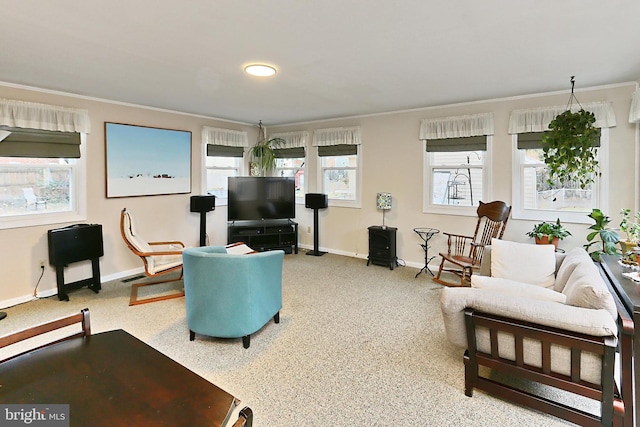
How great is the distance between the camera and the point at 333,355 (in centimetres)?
269

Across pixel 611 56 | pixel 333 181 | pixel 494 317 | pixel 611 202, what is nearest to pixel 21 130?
pixel 333 181

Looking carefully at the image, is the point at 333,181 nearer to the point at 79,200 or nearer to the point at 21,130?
the point at 79,200

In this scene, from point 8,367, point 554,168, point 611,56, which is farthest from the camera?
point 554,168

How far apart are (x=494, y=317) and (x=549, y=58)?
243 centimetres

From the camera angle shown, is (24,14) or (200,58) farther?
(200,58)

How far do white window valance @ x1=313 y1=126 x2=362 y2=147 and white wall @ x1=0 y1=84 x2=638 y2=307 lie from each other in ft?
0.44

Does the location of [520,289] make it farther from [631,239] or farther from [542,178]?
[542,178]

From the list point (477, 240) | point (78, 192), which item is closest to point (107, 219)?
point (78, 192)

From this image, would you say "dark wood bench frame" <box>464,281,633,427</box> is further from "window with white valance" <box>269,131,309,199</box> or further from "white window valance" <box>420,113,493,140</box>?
"window with white valance" <box>269,131,309,199</box>

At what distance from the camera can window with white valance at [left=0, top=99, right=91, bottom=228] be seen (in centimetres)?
367

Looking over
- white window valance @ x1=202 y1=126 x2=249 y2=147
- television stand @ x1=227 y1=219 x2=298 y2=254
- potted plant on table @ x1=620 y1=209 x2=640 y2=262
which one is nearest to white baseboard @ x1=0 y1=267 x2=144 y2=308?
television stand @ x1=227 y1=219 x2=298 y2=254

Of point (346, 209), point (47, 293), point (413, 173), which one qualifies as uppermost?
point (413, 173)

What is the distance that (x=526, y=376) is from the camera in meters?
1.93

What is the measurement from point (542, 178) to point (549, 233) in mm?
797
